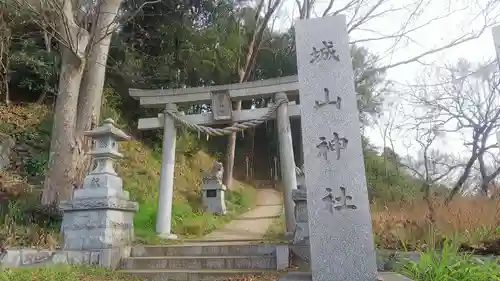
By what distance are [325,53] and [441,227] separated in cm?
306

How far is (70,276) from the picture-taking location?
4.71 metres

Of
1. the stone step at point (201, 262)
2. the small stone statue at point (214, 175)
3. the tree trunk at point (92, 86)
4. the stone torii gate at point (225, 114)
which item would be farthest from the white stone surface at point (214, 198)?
the stone step at point (201, 262)

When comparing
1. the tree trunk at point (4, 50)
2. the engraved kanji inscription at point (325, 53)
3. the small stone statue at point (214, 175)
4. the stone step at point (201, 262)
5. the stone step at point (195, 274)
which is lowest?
the stone step at point (195, 274)

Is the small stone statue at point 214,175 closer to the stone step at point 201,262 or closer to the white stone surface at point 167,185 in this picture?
the white stone surface at point 167,185

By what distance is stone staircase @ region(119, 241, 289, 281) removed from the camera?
5211mm

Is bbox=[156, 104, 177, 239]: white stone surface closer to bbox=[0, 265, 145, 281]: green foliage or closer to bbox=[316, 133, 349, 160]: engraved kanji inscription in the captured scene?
bbox=[0, 265, 145, 281]: green foliage

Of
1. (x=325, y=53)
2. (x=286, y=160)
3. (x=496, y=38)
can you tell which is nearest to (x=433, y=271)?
(x=325, y=53)

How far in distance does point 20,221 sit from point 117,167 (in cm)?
503

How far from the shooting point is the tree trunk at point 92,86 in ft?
28.1

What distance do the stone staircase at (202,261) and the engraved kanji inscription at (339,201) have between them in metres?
1.86

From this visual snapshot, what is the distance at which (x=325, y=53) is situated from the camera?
167 inches

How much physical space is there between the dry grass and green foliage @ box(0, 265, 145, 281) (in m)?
3.69

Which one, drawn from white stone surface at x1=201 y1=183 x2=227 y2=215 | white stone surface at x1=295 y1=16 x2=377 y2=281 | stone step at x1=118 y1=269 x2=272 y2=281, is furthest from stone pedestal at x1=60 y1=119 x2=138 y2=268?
white stone surface at x1=201 y1=183 x2=227 y2=215

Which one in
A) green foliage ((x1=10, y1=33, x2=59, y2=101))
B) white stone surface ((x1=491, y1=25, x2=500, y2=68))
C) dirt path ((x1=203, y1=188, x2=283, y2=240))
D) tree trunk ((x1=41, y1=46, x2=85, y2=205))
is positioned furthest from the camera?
green foliage ((x1=10, y1=33, x2=59, y2=101))
